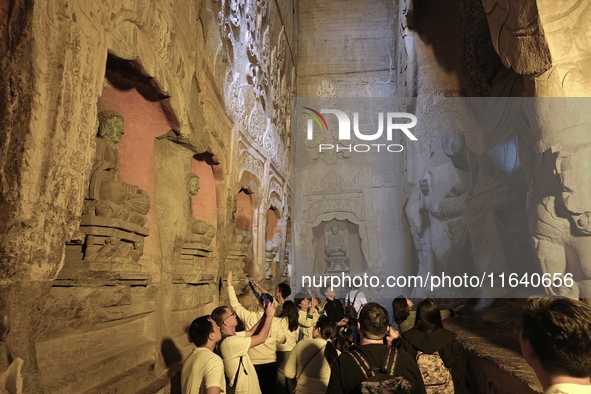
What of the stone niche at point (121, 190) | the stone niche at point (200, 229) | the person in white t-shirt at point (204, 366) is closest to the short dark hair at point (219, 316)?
the person in white t-shirt at point (204, 366)

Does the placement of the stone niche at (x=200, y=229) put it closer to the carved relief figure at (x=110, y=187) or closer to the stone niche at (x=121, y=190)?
the stone niche at (x=121, y=190)

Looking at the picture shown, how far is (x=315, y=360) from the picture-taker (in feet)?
10.1

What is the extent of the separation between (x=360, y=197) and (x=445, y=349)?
12.1m

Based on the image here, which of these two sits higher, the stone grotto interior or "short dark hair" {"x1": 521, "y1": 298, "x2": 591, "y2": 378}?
the stone grotto interior

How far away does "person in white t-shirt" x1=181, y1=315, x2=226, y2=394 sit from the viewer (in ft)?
7.90

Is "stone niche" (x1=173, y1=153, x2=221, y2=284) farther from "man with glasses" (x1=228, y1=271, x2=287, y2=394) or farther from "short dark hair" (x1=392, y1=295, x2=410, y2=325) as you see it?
"short dark hair" (x1=392, y1=295, x2=410, y2=325)

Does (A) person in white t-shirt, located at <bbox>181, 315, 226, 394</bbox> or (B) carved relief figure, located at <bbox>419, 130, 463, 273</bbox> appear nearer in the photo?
(A) person in white t-shirt, located at <bbox>181, 315, 226, 394</bbox>

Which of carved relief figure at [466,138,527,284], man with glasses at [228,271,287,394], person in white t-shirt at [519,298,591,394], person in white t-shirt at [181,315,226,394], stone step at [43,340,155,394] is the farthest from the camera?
carved relief figure at [466,138,527,284]

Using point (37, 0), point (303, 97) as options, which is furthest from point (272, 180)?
point (37, 0)

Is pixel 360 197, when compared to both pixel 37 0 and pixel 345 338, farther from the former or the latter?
pixel 37 0

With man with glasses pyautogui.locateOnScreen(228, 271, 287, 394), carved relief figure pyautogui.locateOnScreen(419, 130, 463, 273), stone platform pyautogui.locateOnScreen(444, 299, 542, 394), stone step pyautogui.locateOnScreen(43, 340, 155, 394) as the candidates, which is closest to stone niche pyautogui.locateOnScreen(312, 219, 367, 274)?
carved relief figure pyautogui.locateOnScreen(419, 130, 463, 273)

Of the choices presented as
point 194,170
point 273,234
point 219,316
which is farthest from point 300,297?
point 273,234

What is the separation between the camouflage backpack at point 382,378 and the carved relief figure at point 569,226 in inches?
133

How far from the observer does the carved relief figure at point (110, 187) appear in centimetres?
305
